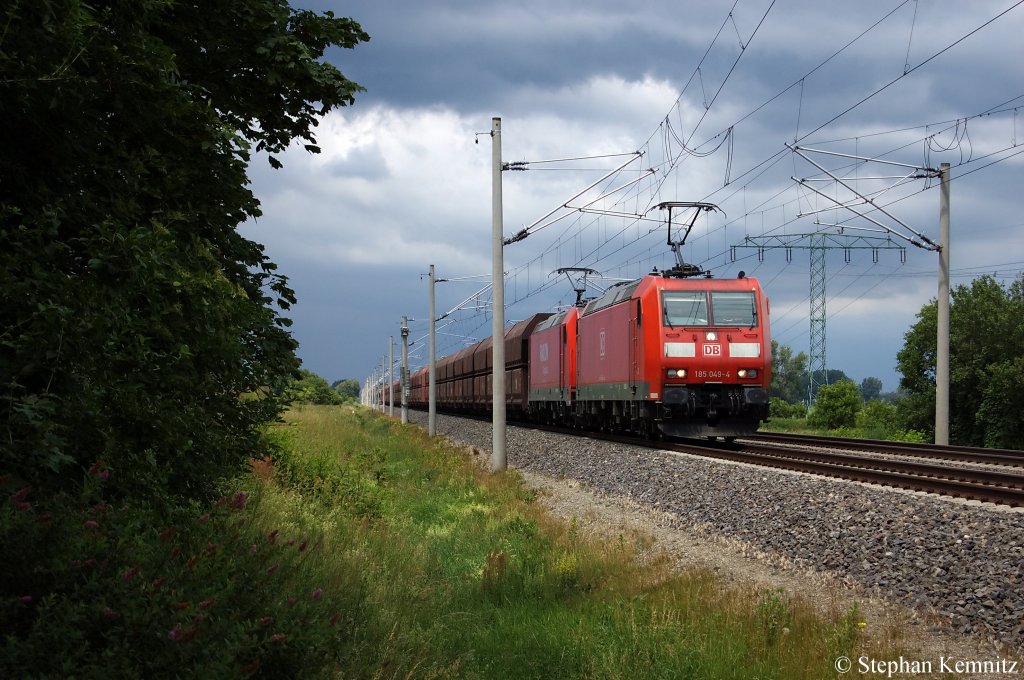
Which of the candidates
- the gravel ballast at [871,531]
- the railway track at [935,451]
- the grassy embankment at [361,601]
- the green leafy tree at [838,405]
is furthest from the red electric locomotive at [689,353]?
the green leafy tree at [838,405]

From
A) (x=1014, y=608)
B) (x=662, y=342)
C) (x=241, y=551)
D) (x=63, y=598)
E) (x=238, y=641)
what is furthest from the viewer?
(x=662, y=342)

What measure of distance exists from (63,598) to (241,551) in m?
1.50

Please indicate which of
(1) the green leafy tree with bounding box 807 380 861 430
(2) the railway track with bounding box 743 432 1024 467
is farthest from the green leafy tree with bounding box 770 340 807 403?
(2) the railway track with bounding box 743 432 1024 467

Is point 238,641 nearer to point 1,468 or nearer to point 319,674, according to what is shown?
point 319,674

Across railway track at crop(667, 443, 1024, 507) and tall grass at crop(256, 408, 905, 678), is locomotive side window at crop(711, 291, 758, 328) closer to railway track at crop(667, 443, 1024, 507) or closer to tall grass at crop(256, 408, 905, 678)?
railway track at crop(667, 443, 1024, 507)

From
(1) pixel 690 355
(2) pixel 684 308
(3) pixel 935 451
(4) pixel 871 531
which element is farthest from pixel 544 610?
(3) pixel 935 451

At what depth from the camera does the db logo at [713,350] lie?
19.9 m

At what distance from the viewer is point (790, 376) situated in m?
170

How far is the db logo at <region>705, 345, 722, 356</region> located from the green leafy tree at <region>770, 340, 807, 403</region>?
145 meters

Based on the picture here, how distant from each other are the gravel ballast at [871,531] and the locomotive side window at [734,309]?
17.4ft

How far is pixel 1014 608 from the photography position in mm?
6977

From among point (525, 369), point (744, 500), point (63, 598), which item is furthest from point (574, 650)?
point (525, 369)

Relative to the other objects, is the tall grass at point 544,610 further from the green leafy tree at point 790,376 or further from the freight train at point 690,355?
the green leafy tree at point 790,376

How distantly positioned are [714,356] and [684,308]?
1275 millimetres
